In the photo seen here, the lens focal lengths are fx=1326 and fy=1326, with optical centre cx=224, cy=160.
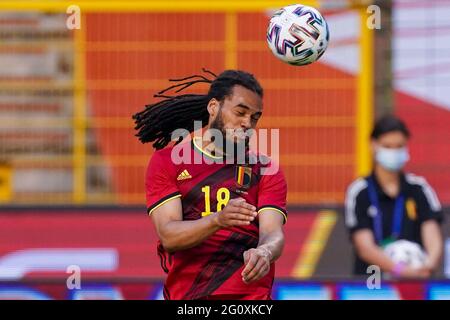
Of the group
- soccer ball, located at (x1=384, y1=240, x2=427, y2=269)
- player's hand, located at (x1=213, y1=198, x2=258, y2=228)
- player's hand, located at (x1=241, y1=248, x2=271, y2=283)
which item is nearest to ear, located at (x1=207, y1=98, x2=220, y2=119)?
player's hand, located at (x1=213, y1=198, x2=258, y2=228)

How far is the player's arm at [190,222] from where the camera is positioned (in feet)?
19.6

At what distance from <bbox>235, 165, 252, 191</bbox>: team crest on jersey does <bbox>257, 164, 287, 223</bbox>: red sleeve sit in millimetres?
68

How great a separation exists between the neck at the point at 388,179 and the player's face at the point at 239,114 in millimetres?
4128

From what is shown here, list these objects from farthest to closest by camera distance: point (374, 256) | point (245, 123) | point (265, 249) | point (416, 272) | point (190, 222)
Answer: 1. point (374, 256)
2. point (416, 272)
3. point (245, 123)
4. point (190, 222)
5. point (265, 249)

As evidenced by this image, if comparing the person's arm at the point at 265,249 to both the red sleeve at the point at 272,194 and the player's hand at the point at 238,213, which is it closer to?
the red sleeve at the point at 272,194

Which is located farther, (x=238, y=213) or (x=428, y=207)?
(x=428, y=207)

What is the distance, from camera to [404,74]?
38.6 feet

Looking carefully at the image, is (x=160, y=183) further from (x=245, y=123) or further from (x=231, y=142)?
(x=245, y=123)

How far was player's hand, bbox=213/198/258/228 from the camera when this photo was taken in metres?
5.97

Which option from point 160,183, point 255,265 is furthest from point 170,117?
point 255,265

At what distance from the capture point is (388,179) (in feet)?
34.5

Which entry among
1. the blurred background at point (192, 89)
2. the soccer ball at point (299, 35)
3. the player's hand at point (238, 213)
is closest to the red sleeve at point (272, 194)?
the player's hand at point (238, 213)

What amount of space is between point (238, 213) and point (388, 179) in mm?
4713
